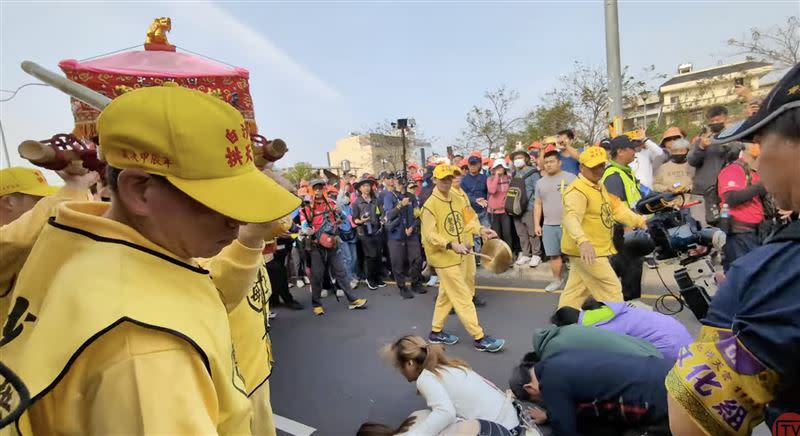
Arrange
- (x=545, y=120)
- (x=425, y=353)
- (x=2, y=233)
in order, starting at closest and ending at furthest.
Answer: (x=2, y=233) < (x=425, y=353) < (x=545, y=120)

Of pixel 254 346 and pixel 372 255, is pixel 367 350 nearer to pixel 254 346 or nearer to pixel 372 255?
pixel 254 346

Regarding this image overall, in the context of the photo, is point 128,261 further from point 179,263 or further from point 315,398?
point 315,398

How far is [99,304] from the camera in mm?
734

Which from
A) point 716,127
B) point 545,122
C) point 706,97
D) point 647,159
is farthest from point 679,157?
point 706,97

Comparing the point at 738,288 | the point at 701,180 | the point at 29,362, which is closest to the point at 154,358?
the point at 29,362

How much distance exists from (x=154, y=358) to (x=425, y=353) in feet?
8.05

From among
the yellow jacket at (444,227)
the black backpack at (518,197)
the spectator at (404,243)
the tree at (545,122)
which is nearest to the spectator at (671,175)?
the black backpack at (518,197)

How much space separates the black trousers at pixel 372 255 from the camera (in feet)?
25.9

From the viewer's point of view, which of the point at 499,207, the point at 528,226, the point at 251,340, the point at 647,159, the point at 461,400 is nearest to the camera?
the point at 251,340

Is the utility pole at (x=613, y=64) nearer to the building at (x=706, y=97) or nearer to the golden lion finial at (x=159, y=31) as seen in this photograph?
the golden lion finial at (x=159, y=31)

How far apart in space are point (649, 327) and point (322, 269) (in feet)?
15.5

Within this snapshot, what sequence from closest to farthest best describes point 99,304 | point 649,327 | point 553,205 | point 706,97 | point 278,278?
point 99,304 → point 649,327 → point 553,205 → point 278,278 → point 706,97

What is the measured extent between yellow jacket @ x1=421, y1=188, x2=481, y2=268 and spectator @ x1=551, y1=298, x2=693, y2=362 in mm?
1645

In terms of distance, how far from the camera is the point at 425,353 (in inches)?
118
